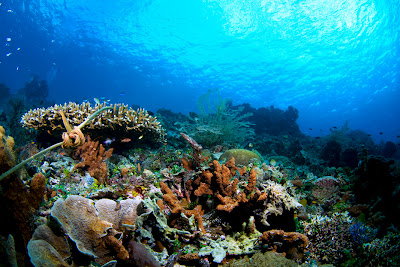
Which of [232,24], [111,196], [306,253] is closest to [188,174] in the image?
[111,196]

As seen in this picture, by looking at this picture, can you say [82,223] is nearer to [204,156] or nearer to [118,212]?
[118,212]

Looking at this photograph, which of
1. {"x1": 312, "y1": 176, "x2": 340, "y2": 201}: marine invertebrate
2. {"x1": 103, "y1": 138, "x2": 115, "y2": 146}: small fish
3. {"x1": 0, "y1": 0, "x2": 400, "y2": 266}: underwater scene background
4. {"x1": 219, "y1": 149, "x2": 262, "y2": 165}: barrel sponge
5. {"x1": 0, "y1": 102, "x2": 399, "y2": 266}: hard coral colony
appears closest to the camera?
{"x1": 0, "y1": 102, "x2": 399, "y2": 266}: hard coral colony

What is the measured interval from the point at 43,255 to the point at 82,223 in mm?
421

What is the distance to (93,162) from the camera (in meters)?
4.36

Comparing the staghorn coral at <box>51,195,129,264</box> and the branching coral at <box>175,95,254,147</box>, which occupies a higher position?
Result: the branching coral at <box>175,95,254,147</box>

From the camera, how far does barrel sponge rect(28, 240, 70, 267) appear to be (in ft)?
4.56

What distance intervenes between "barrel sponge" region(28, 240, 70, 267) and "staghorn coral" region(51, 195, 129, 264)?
0.18 metres

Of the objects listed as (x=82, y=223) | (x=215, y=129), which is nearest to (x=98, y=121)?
(x=82, y=223)

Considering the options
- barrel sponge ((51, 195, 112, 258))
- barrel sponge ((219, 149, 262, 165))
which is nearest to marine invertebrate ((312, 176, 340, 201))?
barrel sponge ((219, 149, 262, 165))

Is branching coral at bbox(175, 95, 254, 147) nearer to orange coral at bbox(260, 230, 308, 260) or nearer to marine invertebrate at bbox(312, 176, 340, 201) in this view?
marine invertebrate at bbox(312, 176, 340, 201)

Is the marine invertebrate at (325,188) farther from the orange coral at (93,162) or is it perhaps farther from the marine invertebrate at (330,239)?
the orange coral at (93,162)

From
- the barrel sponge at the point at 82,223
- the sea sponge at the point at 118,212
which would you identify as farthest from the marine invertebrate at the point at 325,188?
the barrel sponge at the point at 82,223

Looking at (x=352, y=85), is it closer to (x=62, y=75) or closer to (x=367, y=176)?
(x=367, y=176)

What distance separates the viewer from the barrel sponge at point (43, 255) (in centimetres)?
139
